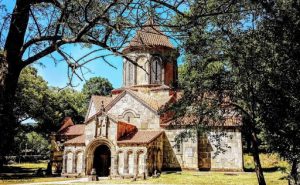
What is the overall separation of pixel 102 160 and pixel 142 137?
4.60 m

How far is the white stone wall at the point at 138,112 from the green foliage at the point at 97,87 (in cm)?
4041

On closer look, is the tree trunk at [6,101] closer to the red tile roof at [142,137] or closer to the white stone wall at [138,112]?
the red tile roof at [142,137]

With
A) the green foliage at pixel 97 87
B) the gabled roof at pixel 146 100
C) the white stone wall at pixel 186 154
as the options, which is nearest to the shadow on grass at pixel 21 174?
the gabled roof at pixel 146 100

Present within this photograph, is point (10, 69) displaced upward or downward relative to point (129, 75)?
downward

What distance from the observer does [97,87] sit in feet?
236

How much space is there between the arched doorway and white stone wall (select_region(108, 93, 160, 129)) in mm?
3610

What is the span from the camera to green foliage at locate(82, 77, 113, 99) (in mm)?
71062

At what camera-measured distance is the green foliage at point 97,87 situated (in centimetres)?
7106

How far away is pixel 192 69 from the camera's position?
46.8 ft

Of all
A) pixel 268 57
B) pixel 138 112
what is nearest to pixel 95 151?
pixel 138 112

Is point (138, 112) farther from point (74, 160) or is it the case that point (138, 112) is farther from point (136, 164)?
point (74, 160)

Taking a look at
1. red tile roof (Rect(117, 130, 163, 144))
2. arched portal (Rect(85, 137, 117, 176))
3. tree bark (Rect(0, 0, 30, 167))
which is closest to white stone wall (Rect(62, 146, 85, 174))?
arched portal (Rect(85, 137, 117, 176))

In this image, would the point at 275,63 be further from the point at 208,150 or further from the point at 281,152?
the point at 208,150

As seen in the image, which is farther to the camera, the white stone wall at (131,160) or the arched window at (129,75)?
the arched window at (129,75)
